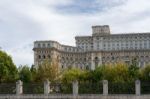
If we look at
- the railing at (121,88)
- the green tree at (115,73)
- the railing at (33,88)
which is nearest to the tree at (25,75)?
the green tree at (115,73)

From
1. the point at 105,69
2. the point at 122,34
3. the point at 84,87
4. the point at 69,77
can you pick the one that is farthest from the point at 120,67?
the point at 122,34

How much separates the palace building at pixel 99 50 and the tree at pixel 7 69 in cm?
7608

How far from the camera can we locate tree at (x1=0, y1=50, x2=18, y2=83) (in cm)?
5603

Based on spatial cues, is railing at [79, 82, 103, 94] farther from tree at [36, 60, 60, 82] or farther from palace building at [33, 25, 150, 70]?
palace building at [33, 25, 150, 70]

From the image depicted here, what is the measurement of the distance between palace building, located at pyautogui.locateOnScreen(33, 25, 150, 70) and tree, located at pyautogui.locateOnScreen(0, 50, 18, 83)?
7608cm

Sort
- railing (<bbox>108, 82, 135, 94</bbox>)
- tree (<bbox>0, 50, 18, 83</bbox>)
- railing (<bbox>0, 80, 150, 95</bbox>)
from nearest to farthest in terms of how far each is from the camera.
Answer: railing (<bbox>0, 80, 150, 95</bbox>), railing (<bbox>108, 82, 135, 94</bbox>), tree (<bbox>0, 50, 18, 83</bbox>)

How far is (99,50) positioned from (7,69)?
91.1 meters

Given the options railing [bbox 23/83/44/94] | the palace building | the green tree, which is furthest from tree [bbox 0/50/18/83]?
the palace building

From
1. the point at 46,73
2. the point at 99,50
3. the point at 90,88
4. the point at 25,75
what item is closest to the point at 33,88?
the point at 90,88

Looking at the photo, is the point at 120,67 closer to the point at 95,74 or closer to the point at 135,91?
the point at 95,74

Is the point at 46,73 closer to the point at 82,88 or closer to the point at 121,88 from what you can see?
the point at 82,88

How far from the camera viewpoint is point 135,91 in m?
38.7

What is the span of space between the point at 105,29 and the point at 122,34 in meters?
7.81

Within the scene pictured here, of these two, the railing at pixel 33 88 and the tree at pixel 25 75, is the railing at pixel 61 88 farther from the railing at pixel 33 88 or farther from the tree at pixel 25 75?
the tree at pixel 25 75
